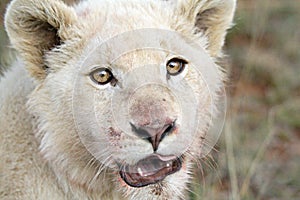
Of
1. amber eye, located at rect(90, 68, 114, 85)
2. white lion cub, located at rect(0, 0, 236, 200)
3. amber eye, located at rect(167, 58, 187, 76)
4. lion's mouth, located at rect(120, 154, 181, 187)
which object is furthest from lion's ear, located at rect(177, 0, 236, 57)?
lion's mouth, located at rect(120, 154, 181, 187)

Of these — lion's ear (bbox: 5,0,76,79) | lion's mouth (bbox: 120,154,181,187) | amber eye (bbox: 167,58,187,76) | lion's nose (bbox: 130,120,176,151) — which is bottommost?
lion's mouth (bbox: 120,154,181,187)

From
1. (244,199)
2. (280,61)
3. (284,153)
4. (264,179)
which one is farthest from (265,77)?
(244,199)

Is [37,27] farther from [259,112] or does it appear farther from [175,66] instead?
[259,112]

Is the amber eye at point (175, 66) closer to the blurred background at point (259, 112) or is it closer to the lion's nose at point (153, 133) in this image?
the lion's nose at point (153, 133)

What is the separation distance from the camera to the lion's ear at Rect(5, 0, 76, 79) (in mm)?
3621

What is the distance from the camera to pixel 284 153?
20.4 feet

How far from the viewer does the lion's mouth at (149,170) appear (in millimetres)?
3373

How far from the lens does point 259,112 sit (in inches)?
269

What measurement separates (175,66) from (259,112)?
10.9 ft

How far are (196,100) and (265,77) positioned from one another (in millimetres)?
3979

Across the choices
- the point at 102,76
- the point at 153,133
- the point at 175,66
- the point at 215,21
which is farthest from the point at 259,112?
the point at 153,133

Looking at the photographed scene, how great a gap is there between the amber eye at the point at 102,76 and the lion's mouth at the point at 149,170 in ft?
1.38

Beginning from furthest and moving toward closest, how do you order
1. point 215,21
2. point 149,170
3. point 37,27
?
point 215,21 < point 37,27 < point 149,170

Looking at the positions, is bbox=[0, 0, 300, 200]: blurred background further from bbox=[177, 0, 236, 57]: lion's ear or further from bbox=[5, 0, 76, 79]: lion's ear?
bbox=[5, 0, 76, 79]: lion's ear
